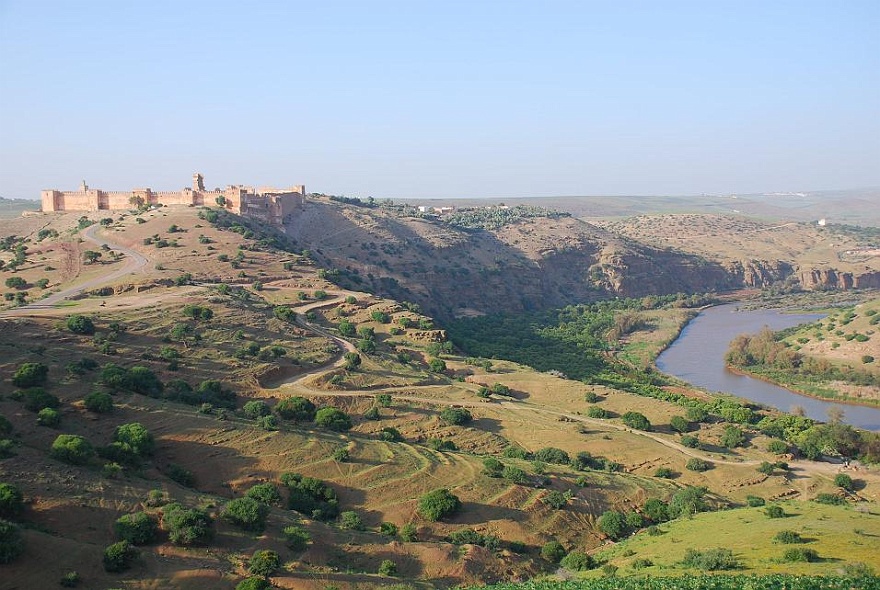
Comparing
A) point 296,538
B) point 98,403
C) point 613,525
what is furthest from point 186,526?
point 613,525

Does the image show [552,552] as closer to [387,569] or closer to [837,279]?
[387,569]

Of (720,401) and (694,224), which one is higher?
(694,224)

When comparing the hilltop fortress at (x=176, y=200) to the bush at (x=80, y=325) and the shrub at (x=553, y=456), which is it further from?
the shrub at (x=553, y=456)

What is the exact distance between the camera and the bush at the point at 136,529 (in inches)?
667

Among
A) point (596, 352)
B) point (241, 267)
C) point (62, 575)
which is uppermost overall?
point (241, 267)

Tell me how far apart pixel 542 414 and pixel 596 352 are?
28.4 metres

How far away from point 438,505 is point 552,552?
380 centimetres

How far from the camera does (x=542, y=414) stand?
1412 inches

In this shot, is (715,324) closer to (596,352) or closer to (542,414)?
(596,352)

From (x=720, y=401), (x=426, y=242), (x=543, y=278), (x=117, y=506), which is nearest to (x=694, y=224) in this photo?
(x=543, y=278)

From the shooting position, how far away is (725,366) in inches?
2398

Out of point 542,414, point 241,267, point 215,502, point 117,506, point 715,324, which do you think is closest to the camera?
point 117,506

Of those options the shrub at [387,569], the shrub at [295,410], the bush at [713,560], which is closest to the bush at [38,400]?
the shrub at [295,410]

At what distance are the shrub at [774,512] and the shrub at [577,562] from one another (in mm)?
6379
